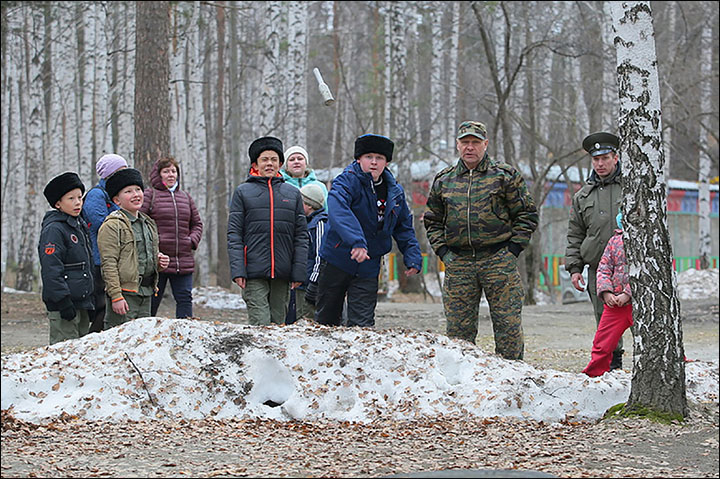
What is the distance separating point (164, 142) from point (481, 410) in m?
8.00

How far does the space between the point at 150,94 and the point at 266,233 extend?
5.79m

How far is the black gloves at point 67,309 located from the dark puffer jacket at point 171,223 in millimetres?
1452

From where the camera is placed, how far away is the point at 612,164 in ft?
22.0

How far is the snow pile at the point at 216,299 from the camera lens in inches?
565

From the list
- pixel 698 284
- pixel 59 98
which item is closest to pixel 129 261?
pixel 59 98

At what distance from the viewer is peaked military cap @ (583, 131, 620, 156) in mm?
6551

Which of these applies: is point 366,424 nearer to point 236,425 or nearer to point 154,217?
point 236,425

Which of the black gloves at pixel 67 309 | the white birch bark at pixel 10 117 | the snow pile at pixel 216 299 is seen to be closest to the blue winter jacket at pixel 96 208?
the black gloves at pixel 67 309

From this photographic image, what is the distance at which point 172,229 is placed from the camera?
789 centimetres

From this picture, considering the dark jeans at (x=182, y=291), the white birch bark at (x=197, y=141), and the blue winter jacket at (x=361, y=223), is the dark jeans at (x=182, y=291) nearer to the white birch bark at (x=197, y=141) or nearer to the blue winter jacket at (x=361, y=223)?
the blue winter jacket at (x=361, y=223)

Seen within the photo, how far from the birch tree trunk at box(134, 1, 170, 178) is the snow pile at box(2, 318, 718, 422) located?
6437 millimetres

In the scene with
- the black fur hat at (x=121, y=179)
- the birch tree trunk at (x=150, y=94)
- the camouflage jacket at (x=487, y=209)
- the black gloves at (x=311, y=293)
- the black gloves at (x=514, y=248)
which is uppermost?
the birch tree trunk at (x=150, y=94)

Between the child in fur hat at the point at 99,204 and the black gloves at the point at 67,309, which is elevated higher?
the child in fur hat at the point at 99,204

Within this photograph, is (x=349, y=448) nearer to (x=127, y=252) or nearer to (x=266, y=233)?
(x=266, y=233)
